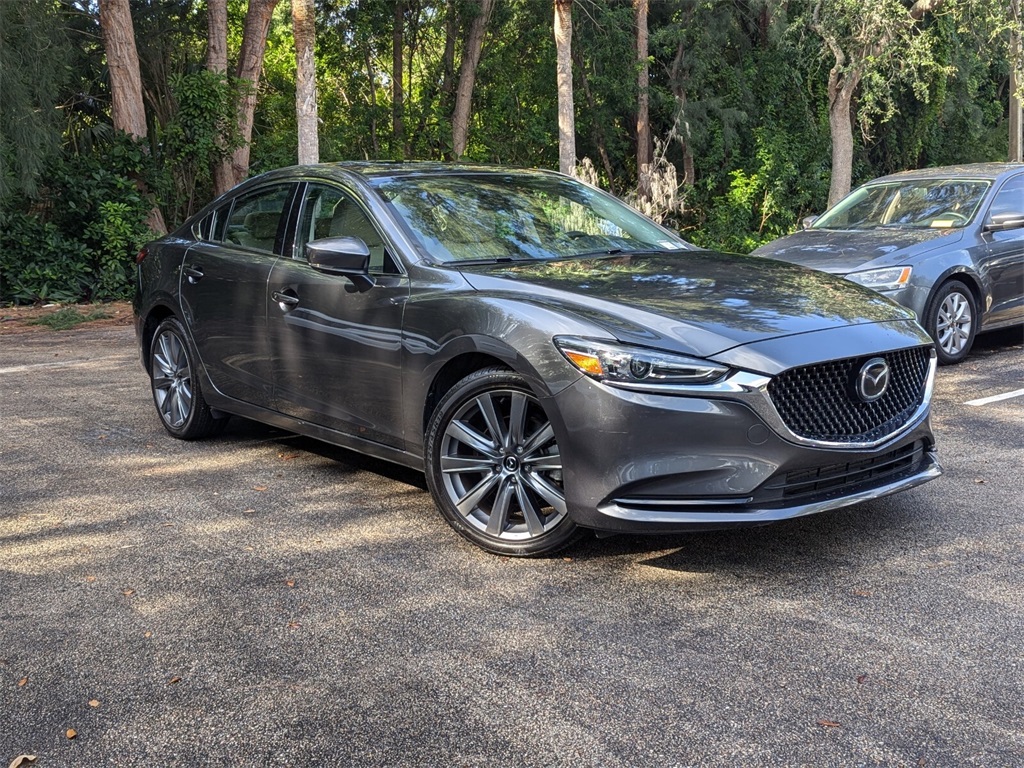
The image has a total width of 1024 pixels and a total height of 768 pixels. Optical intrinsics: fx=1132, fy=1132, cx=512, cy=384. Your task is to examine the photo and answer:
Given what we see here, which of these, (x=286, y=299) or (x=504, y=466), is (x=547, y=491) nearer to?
(x=504, y=466)

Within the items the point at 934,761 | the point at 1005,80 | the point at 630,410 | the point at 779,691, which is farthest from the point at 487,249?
the point at 1005,80

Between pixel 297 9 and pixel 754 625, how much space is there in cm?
1269

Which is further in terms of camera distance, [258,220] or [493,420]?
[258,220]

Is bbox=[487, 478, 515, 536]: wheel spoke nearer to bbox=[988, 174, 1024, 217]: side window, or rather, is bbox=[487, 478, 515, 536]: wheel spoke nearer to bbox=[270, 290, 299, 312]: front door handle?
bbox=[270, 290, 299, 312]: front door handle

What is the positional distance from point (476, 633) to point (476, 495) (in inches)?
36.2

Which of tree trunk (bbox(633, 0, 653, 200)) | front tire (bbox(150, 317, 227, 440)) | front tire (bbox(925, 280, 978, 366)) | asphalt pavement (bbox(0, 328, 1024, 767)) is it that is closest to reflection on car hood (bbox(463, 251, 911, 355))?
asphalt pavement (bbox(0, 328, 1024, 767))

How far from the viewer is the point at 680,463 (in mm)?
4102

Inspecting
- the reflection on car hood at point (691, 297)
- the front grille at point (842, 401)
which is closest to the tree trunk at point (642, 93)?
the reflection on car hood at point (691, 297)

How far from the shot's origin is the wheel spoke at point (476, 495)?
4.65 meters

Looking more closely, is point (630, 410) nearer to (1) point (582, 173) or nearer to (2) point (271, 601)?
(2) point (271, 601)

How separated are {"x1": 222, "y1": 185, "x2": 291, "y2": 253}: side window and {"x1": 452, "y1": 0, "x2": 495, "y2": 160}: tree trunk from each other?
2131 cm

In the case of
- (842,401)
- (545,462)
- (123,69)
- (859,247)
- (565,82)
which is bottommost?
(545,462)

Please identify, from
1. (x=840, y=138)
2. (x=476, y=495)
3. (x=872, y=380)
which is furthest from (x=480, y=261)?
(x=840, y=138)

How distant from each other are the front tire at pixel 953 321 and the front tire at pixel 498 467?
5.43 meters
